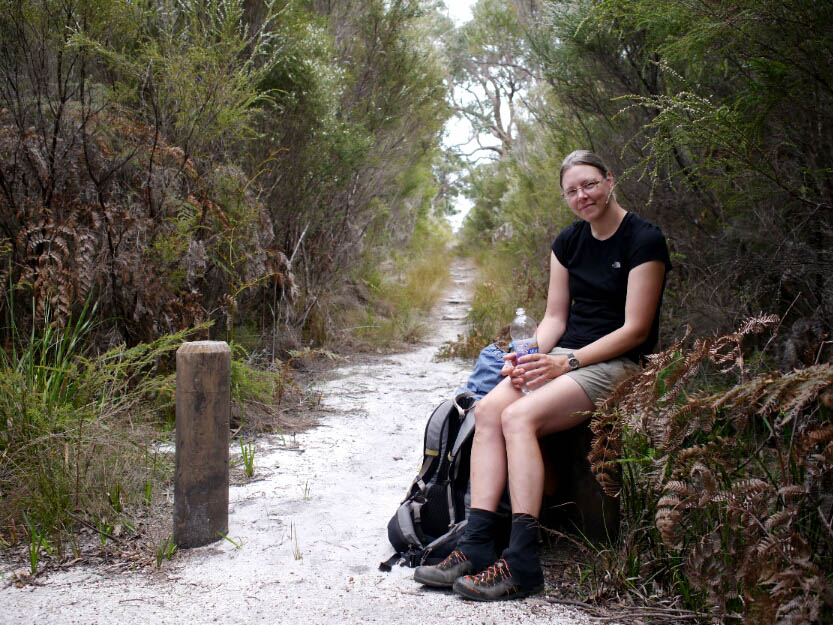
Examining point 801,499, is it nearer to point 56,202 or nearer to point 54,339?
point 54,339

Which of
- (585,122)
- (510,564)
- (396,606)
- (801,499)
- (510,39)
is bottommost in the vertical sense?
(396,606)

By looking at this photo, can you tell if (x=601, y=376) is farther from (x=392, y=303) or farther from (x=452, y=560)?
(x=392, y=303)

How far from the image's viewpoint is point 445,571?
7.48 feet

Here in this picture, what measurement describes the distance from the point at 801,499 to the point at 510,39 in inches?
701

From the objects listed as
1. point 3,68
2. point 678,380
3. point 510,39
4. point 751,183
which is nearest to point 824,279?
point 751,183

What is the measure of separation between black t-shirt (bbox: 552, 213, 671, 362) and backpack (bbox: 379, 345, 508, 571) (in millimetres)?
471

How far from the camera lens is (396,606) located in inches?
85.3

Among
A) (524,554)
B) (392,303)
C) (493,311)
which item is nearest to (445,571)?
(524,554)

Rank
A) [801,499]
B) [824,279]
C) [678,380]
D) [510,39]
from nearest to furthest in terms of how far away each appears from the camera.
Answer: [801,499] → [678,380] → [824,279] → [510,39]

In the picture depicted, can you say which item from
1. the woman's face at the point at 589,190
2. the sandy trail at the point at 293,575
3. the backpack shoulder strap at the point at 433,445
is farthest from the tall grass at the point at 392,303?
the woman's face at the point at 589,190

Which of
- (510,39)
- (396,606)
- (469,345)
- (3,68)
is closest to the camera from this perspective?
(396,606)

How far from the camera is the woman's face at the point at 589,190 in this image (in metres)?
2.74

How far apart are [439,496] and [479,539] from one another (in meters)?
0.32

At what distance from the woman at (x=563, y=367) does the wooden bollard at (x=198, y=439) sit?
94cm
